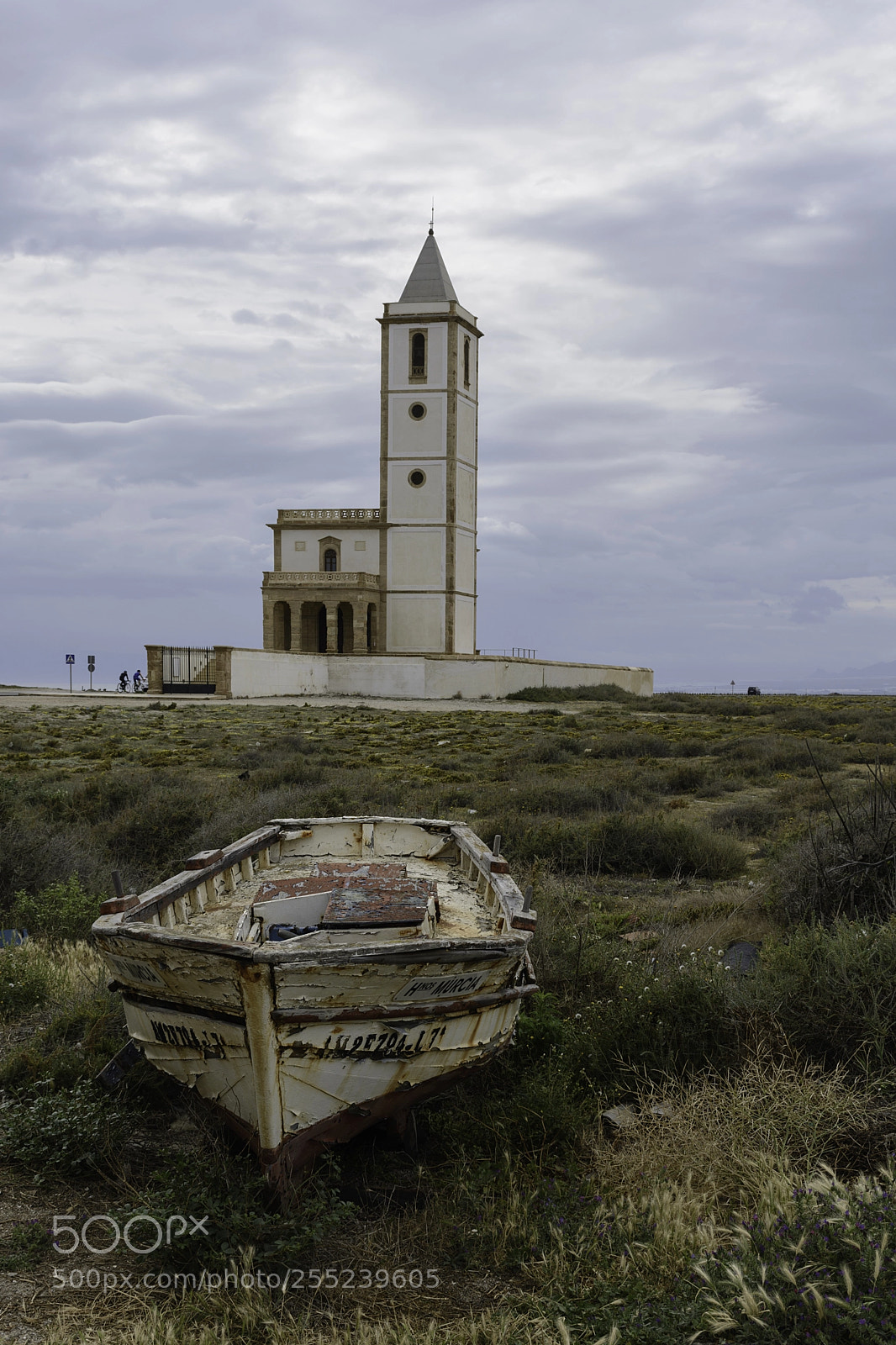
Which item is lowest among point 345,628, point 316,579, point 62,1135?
point 62,1135

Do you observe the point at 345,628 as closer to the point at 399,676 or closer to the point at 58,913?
the point at 399,676

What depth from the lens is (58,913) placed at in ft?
27.3

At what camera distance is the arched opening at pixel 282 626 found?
4835cm

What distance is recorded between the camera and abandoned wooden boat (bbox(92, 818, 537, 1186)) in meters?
4.35

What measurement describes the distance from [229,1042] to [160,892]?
153 cm

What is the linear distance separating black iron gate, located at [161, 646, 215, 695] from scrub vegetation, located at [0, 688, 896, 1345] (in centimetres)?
3198

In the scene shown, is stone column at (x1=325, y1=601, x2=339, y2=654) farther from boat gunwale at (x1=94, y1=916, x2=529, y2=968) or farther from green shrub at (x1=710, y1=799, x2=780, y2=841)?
boat gunwale at (x1=94, y1=916, x2=529, y2=968)

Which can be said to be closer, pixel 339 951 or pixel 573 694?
pixel 339 951

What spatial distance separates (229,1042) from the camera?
4512 millimetres

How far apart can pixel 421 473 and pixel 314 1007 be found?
46433mm

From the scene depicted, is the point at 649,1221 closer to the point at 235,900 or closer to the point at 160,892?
the point at 160,892

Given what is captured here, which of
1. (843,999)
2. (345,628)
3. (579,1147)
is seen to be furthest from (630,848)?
(345,628)

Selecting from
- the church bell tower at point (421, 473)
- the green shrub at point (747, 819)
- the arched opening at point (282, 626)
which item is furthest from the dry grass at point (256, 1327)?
the church bell tower at point (421, 473)

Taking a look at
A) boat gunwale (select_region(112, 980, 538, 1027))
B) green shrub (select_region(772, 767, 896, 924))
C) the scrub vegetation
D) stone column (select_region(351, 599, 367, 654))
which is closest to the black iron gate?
stone column (select_region(351, 599, 367, 654))
